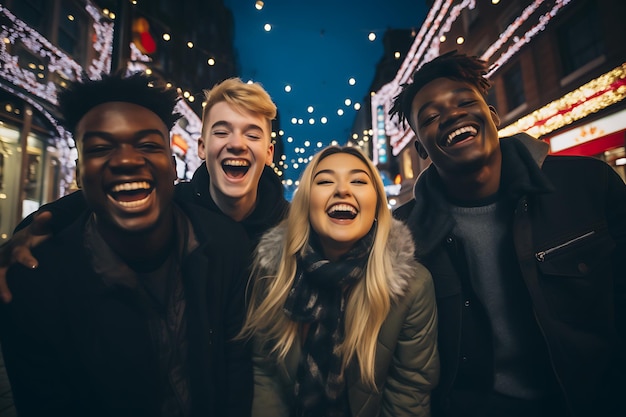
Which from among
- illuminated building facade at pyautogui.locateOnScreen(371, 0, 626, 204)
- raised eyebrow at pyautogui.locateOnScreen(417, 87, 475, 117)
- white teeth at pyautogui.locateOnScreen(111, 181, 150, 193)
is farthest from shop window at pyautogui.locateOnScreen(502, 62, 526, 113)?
white teeth at pyautogui.locateOnScreen(111, 181, 150, 193)

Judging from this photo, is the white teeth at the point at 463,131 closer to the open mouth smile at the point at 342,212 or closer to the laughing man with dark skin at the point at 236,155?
the open mouth smile at the point at 342,212

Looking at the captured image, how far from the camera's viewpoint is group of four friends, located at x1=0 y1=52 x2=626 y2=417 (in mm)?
1813

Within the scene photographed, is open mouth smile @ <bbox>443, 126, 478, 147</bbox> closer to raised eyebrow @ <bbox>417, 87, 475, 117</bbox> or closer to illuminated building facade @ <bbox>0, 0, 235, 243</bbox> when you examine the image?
raised eyebrow @ <bbox>417, 87, 475, 117</bbox>

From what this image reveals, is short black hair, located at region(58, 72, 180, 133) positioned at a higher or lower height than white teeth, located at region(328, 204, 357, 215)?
higher

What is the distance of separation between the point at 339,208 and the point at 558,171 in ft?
6.04

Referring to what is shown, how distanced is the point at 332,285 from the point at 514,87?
13.0 meters

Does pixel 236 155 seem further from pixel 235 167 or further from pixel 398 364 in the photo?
pixel 398 364

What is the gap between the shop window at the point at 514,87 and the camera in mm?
10773

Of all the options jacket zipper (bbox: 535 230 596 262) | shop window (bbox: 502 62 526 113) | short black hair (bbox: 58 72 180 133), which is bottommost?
jacket zipper (bbox: 535 230 596 262)

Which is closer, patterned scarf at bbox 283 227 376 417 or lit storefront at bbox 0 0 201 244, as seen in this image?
patterned scarf at bbox 283 227 376 417

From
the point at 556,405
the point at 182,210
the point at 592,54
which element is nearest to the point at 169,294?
the point at 182,210

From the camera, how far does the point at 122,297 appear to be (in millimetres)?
1866

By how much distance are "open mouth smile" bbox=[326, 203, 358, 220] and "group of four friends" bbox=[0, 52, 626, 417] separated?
0.4 inches

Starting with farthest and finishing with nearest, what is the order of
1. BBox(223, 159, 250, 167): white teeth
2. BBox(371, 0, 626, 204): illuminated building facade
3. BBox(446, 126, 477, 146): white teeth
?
1. BBox(371, 0, 626, 204): illuminated building facade
2. BBox(223, 159, 250, 167): white teeth
3. BBox(446, 126, 477, 146): white teeth
